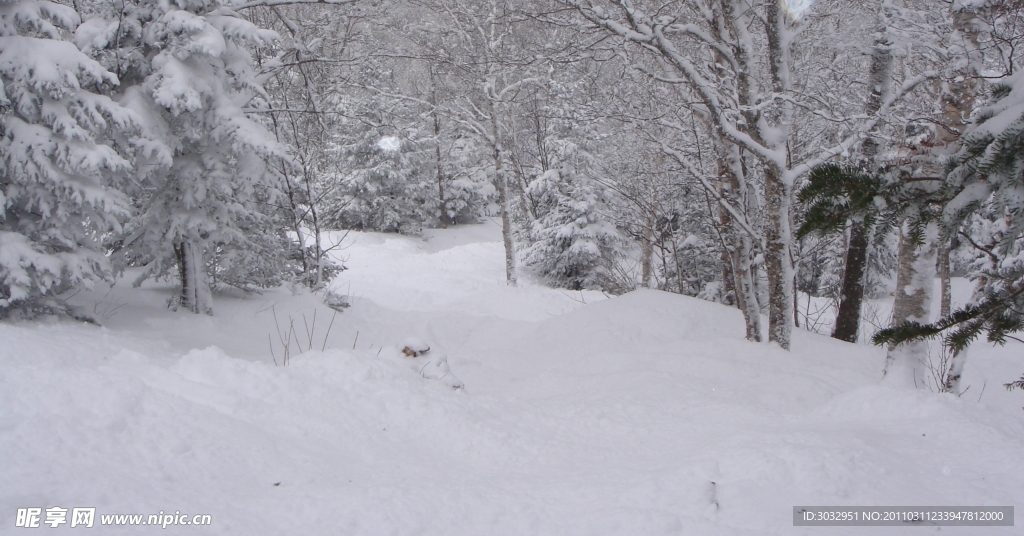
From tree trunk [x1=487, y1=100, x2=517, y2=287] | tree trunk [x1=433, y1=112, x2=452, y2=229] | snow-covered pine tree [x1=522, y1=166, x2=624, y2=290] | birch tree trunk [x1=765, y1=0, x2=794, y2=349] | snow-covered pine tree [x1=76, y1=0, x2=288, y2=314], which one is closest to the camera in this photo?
birch tree trunk [x1=765, y1=0, x2=794, y2=349]

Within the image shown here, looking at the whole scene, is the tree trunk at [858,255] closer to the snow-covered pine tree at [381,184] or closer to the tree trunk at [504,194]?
the tree trunk at [504,194]

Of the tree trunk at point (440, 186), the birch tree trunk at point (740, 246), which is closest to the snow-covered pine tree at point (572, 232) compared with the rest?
the birch tree trunk at point (740, 246)

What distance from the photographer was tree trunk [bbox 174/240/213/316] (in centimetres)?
872

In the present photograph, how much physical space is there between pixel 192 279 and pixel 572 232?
39.7 ft

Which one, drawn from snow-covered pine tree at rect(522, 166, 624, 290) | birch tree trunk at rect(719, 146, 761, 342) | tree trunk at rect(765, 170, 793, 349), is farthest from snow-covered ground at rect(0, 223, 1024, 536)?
snow-covered pine tree at rect(522, 166, 624, 290)

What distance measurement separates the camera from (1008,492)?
262 centimetres

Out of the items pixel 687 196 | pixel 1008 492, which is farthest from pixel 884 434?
pixel 687 196

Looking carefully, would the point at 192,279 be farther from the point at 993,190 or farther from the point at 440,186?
the point at 440,186

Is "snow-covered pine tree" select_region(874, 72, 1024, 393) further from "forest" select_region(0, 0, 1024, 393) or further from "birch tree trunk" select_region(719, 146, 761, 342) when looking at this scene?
"birch tree trunk" select_region(719, 146, 761, 342)

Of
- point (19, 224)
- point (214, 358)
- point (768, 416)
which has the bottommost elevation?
point (768, 416)

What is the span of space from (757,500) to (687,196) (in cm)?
1095

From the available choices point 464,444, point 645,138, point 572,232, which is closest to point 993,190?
point 464,444

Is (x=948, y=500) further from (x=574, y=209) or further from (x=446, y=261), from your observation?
(x=446, y=261)

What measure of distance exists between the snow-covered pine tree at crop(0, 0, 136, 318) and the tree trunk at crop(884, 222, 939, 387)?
7.81 m
